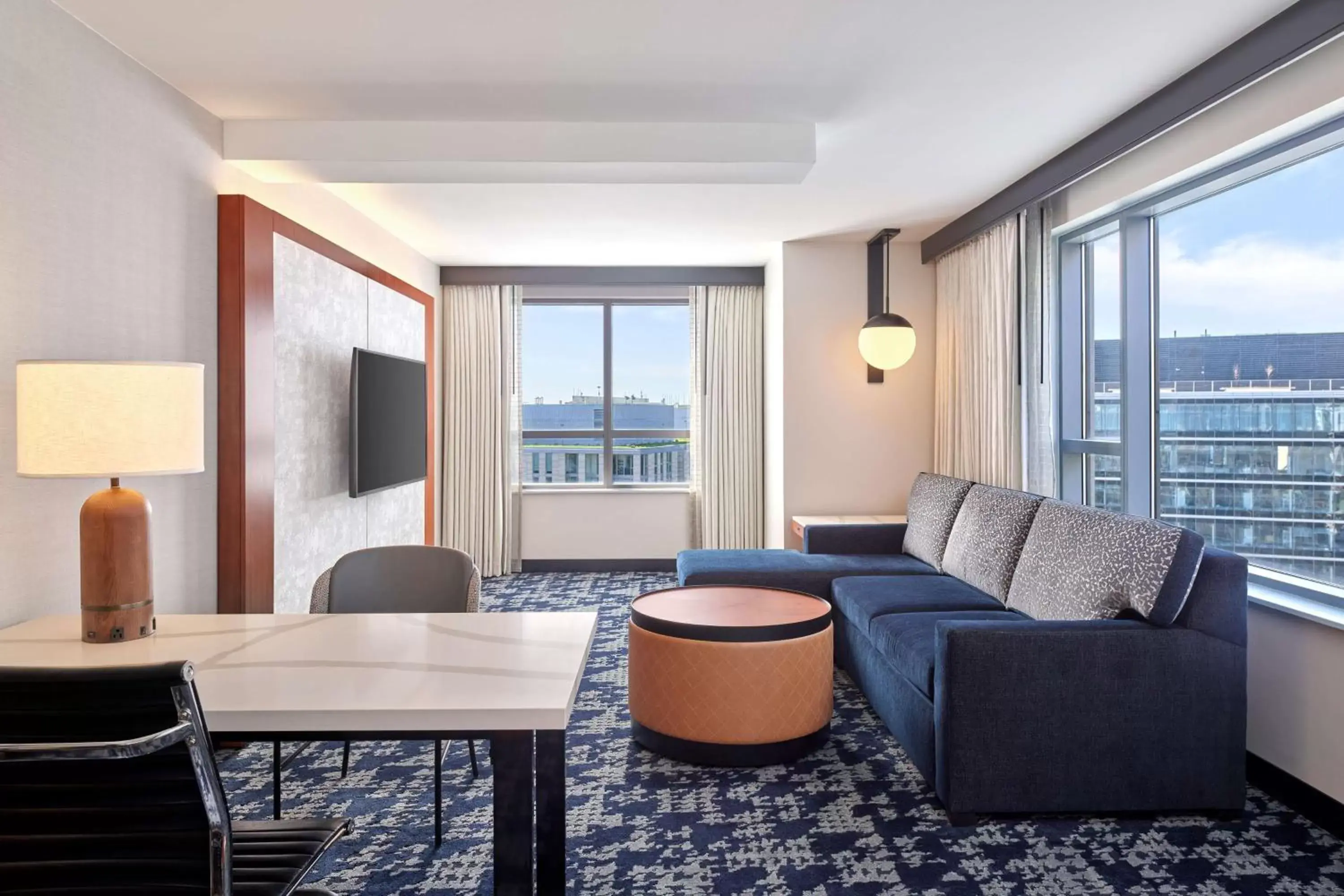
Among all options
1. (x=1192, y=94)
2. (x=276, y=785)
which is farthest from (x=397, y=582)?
(x=1192, y=94)

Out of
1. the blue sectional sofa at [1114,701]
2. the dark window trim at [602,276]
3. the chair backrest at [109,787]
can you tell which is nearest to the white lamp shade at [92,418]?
the chair backrest at [109,787]

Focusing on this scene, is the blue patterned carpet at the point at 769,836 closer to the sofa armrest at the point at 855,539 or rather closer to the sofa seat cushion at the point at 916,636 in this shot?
the sofa seat cushion at the point at 916,636

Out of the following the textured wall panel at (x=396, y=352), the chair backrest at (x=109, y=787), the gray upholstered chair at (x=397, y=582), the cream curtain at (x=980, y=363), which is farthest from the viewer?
the textured wall panel at (x=396, y=352)

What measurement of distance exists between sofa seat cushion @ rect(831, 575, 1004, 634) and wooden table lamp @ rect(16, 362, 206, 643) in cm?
257

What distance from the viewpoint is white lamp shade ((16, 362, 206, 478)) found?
1.82 metres

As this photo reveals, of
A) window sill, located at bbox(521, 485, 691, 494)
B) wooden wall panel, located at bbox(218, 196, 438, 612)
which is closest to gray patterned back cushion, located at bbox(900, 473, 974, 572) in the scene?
window sill, located at bbox(521, 485, 691, 494)

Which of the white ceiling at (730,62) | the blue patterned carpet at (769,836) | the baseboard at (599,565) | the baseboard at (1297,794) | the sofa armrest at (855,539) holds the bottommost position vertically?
the blue patterned carpet at (769,836)

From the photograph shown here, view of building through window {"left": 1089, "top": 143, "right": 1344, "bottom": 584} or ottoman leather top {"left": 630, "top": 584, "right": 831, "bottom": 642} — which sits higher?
view of building through window {"left": 1089, "top": 143, "right": 1344, "bottom": 584}

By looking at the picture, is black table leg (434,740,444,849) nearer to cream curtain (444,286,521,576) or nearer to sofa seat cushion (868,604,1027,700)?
sofa seat cushion (868,604,1027,700)

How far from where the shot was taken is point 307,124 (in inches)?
125

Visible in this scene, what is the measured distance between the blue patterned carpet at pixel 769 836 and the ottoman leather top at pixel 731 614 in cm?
48

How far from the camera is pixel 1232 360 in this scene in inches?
120

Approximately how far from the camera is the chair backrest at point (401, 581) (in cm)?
251

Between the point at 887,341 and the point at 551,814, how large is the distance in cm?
402
